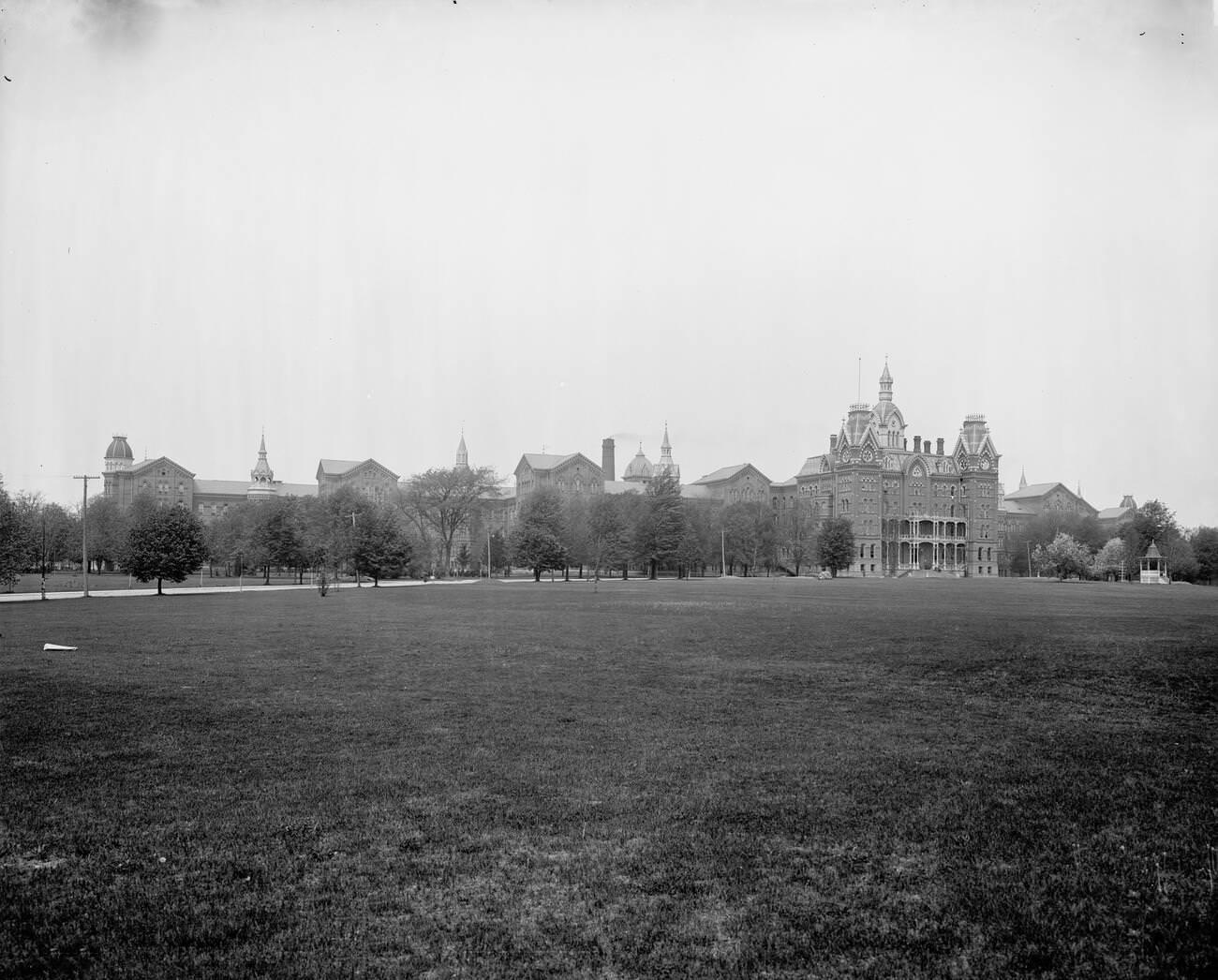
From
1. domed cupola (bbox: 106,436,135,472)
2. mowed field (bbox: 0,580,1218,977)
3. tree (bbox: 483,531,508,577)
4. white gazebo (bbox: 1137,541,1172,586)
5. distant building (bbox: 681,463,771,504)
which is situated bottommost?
white gazebo (bbox: 1137,541,1172,586)

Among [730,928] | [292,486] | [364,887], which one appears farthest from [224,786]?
[292,486]

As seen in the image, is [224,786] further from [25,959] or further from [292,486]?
[292,486]

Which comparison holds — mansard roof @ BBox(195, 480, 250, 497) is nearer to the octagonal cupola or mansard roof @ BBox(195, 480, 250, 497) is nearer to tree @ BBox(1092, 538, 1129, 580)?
the octagonal cupola

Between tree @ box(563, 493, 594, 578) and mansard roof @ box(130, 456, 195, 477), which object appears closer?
tree @ box(563, 493, 594, 578)

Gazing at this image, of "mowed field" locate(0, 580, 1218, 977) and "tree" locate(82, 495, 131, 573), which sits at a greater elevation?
"tree" locate(82, 495, 131, 573)

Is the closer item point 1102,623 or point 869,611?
point 1102,623

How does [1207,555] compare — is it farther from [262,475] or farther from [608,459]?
[262,475]

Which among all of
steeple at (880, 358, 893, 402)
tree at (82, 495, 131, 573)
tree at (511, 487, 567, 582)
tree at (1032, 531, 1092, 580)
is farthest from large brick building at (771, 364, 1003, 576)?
tree at (82, 495, 131, 573)

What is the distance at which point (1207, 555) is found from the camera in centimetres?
11781

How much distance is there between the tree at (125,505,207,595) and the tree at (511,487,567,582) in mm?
38154

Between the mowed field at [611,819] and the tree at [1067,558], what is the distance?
336ft

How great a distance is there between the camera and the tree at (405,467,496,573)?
97562 mm

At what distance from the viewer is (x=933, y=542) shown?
488ft

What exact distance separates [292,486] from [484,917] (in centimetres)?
18289
